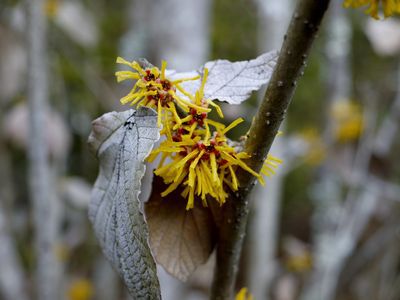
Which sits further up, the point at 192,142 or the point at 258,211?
the point at 192,142

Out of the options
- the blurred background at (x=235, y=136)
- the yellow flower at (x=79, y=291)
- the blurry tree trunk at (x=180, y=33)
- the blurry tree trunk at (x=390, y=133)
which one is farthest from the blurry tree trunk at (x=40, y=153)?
the blurry tree trunk at (x=390, y=133)

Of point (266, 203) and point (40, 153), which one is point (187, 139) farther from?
point (266, 203)

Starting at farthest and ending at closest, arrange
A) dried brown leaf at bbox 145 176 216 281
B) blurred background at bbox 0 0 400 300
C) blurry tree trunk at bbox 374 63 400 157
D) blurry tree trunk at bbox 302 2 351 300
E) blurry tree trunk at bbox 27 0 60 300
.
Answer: blurry tree trunk at bbox 374 63 400 157, blurry tree trunk at bbox 302 2 351 300, blurred background at bbox 0 0 400 300, blurry tree trunk at bbox 27 0 60 300, dried brown leaf at bbox 145 176 216 281

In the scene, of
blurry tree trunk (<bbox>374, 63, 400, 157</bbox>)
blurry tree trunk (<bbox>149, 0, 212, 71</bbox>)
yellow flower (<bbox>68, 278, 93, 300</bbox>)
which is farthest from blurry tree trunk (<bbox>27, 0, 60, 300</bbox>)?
blurry tree trunk (<bbox>374, 63, 400, 157</bbox>)

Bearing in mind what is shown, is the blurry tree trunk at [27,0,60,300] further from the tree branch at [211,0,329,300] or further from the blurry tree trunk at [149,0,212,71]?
the tree branch at [211,0,329,300]

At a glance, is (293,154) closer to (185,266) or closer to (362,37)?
(362,37)

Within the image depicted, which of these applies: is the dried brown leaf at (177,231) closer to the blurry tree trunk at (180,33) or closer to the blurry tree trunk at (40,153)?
the blurry tree trunk at (40,153)

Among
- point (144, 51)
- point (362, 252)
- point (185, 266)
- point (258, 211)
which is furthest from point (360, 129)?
point (185, 266)
